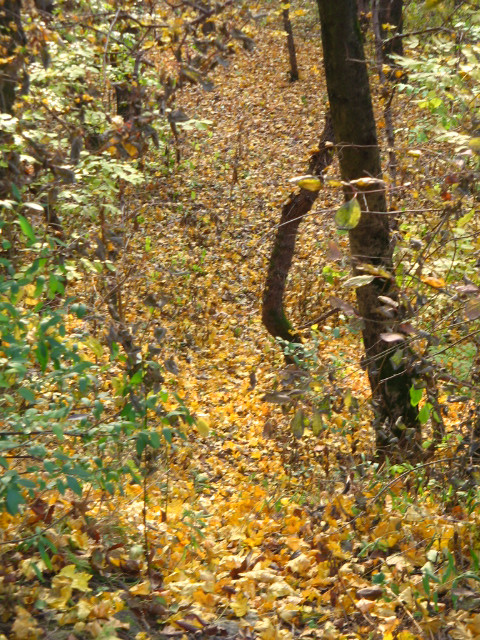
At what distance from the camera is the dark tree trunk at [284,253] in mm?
9531

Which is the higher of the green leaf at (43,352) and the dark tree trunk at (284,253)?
the green leaf at (43,352)

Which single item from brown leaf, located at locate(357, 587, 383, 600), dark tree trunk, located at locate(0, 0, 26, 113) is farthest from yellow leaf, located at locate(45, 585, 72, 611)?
dark tree trunk, located at locate(0, 0, 26, 113)

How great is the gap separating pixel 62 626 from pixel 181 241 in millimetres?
10888

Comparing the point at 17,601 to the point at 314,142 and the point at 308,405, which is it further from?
the point at 314,142

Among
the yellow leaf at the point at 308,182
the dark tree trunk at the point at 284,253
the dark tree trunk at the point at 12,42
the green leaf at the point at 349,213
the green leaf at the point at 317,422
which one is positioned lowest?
the dark tree trunk at the point at 284,253

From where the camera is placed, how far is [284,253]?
10.1 metres

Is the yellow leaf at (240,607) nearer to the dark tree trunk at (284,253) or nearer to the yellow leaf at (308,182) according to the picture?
the yellow leaf at (308,182)

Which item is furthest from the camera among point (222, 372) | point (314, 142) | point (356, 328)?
point (314, 142)

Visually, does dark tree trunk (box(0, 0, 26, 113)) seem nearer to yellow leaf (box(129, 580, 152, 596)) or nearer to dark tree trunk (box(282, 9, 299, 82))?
yellow leaf (box(129, 580, 152, 596))

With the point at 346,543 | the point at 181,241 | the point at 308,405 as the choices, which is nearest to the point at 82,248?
the point at 308,405

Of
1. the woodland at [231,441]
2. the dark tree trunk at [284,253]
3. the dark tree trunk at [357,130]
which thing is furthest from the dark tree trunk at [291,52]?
the dark tree trunk at [357,130]

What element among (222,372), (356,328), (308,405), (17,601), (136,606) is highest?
(356,328)

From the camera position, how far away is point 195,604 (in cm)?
334

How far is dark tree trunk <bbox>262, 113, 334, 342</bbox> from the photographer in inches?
375
